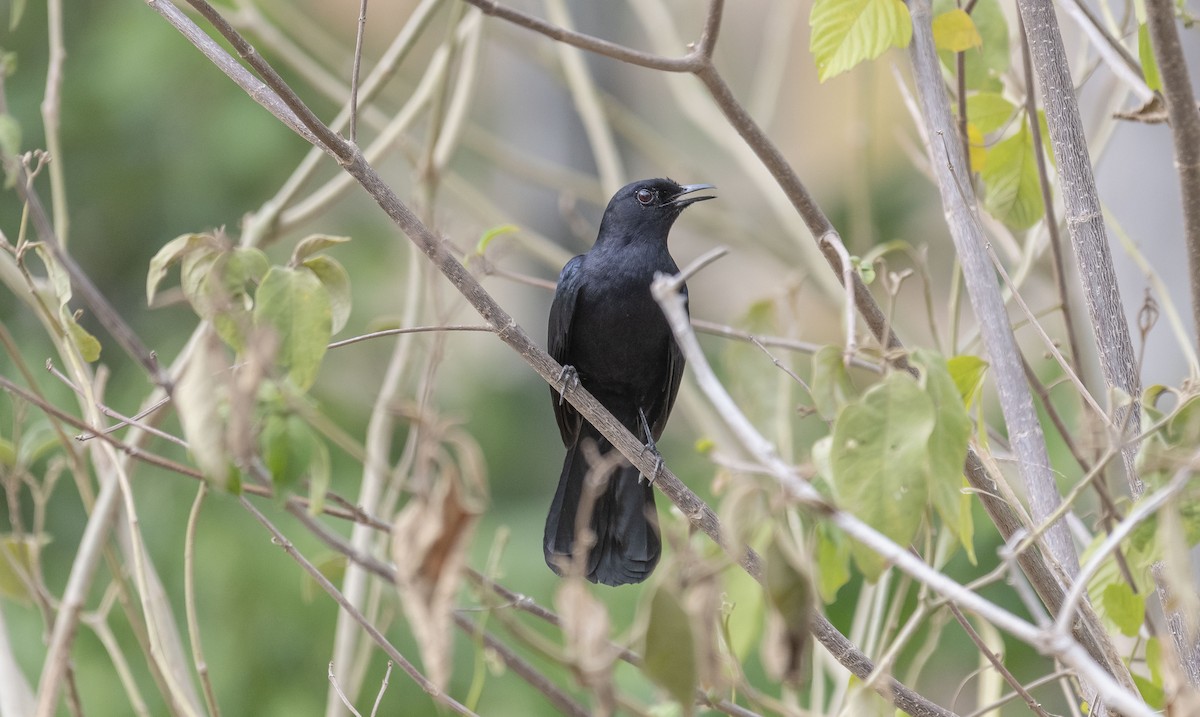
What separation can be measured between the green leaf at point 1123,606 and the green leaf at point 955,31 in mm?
931

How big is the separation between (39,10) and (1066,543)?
6047 millimetres

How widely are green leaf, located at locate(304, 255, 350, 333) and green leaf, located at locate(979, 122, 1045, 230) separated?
49.6 inches

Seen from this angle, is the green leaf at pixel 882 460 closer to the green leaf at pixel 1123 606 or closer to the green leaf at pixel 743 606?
the green leaf at pixel 1123 606

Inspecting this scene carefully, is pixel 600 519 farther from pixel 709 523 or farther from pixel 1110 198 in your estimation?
pixel 1110 198

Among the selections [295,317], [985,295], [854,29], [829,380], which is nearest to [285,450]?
[295,317]

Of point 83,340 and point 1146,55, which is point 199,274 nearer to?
point 83,340

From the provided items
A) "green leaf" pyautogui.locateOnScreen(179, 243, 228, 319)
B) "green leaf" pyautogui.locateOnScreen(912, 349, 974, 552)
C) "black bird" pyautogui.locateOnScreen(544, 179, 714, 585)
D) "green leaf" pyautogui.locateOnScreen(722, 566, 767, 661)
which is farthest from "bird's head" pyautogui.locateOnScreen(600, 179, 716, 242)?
"green leaf" pyautogui.locateOnScreen(912, 349, 974, 552)

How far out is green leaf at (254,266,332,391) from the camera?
4.48 feet

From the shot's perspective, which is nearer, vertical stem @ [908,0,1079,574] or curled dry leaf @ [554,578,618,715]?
curled dry leaf @ [554,578,618,715]

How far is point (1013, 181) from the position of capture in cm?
215

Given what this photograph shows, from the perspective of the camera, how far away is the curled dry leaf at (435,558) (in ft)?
3.17

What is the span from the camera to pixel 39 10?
6000 mm

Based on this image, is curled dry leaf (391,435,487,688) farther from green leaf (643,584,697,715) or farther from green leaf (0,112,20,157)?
green leaf (0,112,20,157)

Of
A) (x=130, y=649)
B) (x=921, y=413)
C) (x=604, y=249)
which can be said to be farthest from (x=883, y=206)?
(x=921, y=413)
